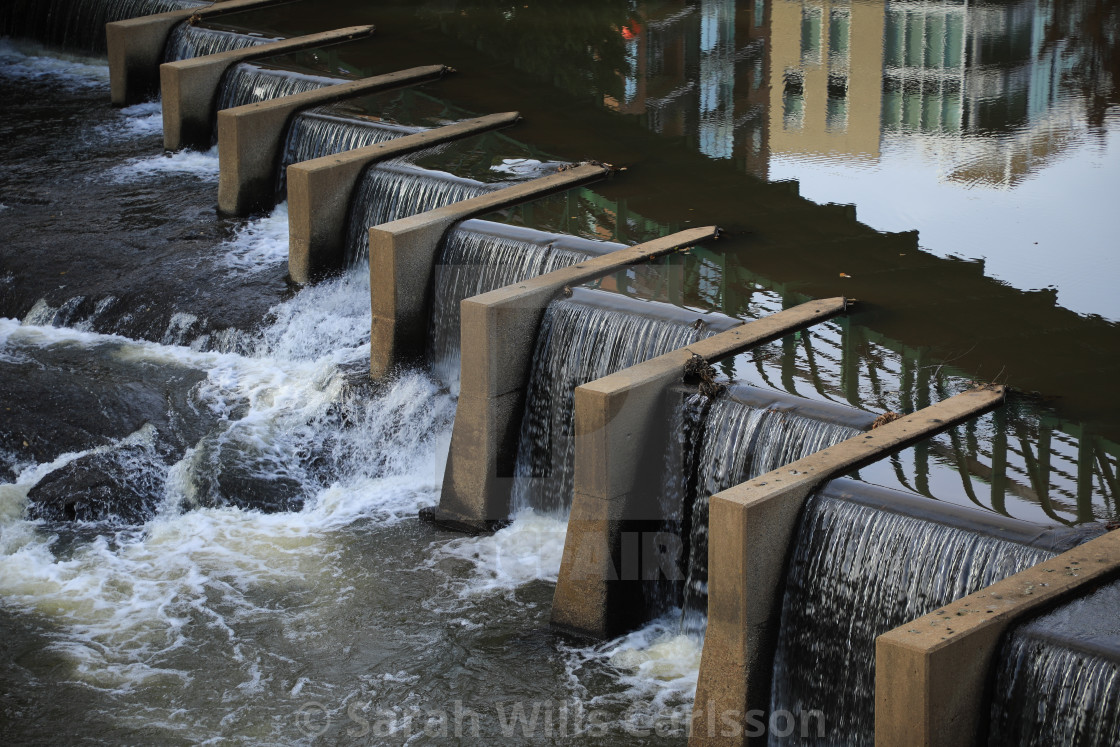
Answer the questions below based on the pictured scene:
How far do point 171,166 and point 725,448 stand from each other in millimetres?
12210

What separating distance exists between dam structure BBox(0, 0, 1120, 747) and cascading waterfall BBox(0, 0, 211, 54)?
3888 mm

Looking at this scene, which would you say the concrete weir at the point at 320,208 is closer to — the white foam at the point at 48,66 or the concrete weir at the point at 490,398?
the concrete weir at the point at 490,398

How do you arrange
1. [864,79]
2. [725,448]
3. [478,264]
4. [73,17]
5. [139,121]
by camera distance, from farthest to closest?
[73,17]
[139,121]
[864,79]
[478,264]
[725,448]

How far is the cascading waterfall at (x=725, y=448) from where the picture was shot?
1051 centimetres

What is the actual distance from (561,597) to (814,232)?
5.43 m

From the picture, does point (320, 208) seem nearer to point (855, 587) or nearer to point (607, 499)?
point (607, 499)

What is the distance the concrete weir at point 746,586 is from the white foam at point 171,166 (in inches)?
496

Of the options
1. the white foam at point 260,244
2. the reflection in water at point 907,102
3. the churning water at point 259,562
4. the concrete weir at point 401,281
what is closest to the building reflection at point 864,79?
the reflection in water at point 907,102

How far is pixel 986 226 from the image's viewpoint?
48.3ft

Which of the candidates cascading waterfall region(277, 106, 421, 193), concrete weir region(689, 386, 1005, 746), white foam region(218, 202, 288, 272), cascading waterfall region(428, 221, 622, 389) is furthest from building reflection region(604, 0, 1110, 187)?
concrete weir region(689, 386, 1005, 746)

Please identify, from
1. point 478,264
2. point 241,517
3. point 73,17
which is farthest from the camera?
point 73,17

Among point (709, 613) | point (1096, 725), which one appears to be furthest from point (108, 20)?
point (1096, 725)

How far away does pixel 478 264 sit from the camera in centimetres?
1445

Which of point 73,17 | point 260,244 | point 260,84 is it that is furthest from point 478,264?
point 73,17
